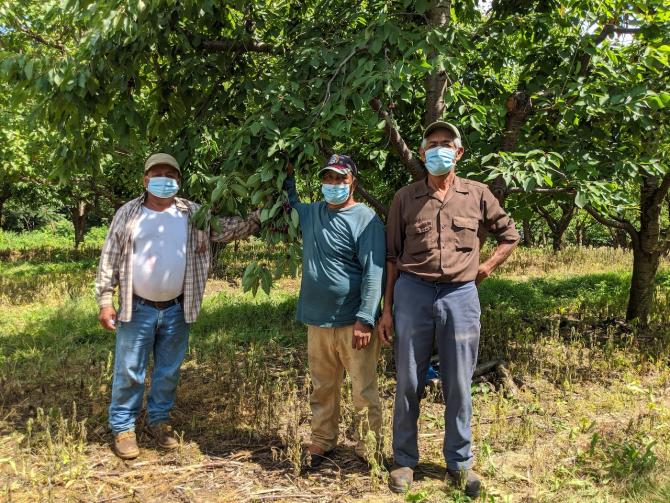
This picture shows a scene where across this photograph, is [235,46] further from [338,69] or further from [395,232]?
[395,232]

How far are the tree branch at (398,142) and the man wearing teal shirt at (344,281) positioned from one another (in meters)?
0.85

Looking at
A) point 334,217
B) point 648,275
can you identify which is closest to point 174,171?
point 334,217

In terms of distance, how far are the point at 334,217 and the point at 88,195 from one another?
1845cm

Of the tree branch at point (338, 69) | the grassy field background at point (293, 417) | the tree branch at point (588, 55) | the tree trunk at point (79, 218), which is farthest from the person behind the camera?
the tree trunk at point (79, 218)

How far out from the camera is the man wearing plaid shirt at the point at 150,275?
3.72 meters

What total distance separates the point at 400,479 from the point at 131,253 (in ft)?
7.41

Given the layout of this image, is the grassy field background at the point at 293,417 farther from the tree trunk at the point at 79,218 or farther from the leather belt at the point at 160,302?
the tree trunk at the point at 79,218

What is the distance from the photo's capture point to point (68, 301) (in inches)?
373

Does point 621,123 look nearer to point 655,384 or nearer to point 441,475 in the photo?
point 655,384

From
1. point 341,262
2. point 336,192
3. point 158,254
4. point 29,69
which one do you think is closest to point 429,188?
point 336,192

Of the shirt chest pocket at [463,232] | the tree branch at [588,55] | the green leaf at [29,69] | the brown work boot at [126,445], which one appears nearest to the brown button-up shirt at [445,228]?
the shirt chest pocket at [463,232]

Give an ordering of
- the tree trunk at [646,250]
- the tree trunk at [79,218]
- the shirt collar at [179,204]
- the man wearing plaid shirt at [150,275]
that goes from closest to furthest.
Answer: the man wearing plaid shirt at [150,275] → the shirt collar at [179,204] → the tree trunk at [646,250] → the tree trunk at [79,218]

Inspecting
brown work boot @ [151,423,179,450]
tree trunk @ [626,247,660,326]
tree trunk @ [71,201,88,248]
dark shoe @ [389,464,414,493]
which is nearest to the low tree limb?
brown work boot @ [151,423,179,450]

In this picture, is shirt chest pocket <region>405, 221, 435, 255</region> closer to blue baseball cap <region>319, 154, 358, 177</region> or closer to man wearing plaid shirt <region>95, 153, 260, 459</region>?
→ blue baseball cap <region>319, 154, 358, 177</region>
